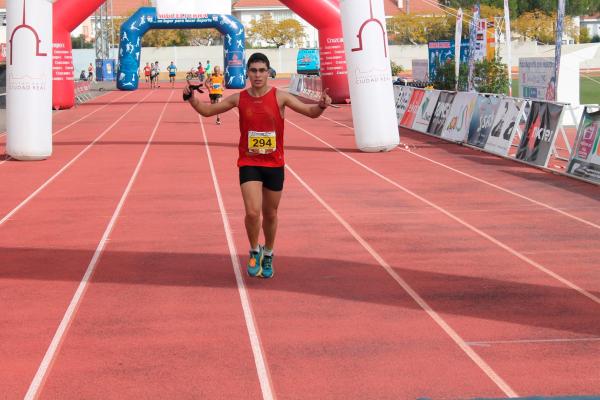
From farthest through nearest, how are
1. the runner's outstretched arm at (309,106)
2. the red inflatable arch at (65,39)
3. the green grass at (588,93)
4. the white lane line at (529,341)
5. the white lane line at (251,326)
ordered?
1. the green grass at (588,93)
2. the red inflatable arch at (65,39)
3. the runner's outstretched arm at (309,106)
4. the white lane line at (529,341)
5. the white lane line at (251,326)

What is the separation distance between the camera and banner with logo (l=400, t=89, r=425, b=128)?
30.1 metres

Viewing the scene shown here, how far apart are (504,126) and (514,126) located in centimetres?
62

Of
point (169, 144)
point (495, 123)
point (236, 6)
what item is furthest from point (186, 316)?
point (236, 6)

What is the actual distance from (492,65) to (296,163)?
41.6 feet

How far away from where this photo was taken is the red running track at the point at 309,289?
21.9 feet

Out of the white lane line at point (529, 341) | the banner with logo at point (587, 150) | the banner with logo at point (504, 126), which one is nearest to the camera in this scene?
the white lane line at point (529, 341)

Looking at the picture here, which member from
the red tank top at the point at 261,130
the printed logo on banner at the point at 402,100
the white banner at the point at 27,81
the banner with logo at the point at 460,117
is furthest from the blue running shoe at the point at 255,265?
the printed logo on banner at the point at 402,100

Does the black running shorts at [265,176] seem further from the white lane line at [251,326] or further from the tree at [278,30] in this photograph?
the tree at [278,30]

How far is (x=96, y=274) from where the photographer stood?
10.3m

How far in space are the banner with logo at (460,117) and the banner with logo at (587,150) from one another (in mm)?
5726

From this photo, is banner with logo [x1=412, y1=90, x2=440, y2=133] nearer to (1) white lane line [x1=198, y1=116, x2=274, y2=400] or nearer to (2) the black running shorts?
(1) white lane line [x1=198, y1=116, x2=274, y2=400]

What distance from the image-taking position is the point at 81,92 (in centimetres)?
5416

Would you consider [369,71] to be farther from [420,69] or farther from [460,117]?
[420,69]

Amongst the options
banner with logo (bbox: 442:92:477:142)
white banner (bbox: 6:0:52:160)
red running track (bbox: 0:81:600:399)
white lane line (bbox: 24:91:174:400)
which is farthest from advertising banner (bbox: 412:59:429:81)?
white lane line (bbox: 24:91:174:400)
